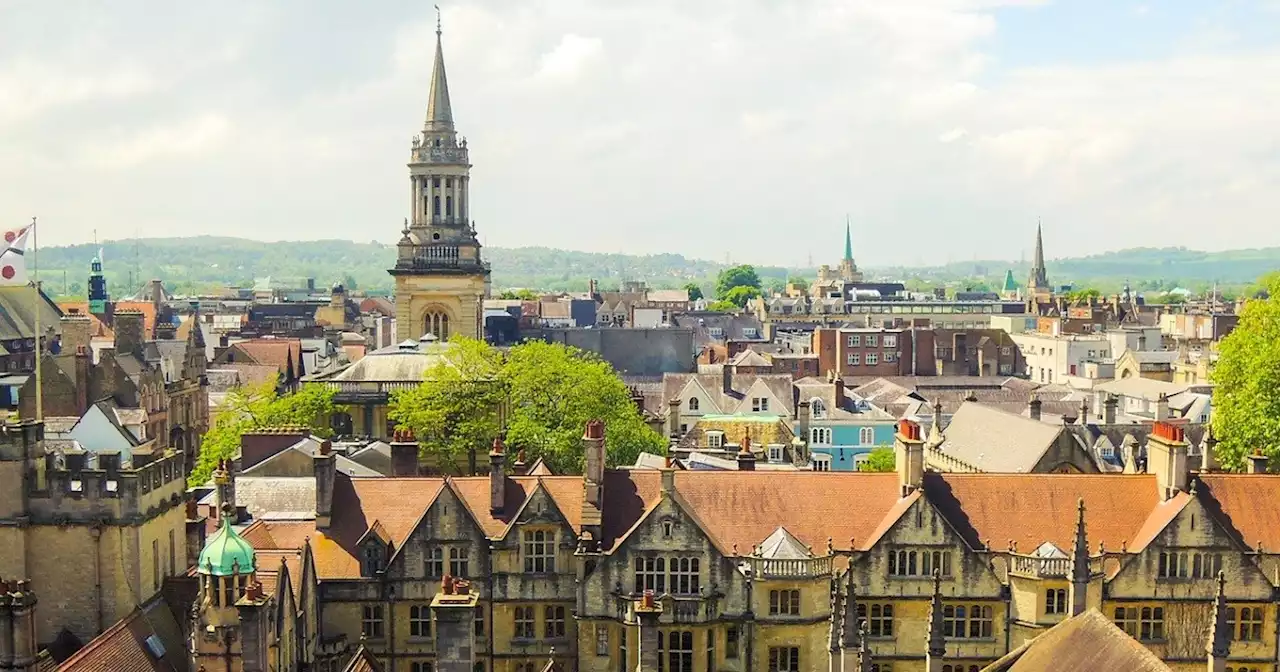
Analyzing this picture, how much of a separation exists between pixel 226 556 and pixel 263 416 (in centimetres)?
4766

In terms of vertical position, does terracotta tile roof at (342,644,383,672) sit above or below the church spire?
below

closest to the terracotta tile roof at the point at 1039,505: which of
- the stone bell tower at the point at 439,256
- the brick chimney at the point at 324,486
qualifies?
the brick chimney at the point at 324,486

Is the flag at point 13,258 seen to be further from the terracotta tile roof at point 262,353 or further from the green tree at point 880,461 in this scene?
the terracotta tile roof at point 262,353

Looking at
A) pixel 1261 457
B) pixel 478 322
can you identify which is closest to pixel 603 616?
pixel 1261 457

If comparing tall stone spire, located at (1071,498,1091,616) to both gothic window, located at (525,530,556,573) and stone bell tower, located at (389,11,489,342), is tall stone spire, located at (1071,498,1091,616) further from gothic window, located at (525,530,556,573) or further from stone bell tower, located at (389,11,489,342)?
stone bell tower, located at (389,11,489,342)

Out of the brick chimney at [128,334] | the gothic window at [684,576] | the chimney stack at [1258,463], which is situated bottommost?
the gothic window at [684,576]

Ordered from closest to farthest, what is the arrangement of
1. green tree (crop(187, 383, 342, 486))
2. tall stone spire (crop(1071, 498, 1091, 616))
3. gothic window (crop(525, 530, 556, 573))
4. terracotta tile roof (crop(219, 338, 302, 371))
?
tall stone spire (crop(1071, 498, 1091, 616)), gothic window (crop(525, 530, 556, 573)), green tree (crop(187, 383, 342, 486)), terracotta tile roof (crop(219, 338, 302, 371))

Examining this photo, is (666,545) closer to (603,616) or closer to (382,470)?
(603,616)

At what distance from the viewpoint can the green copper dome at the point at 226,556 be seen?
3488cm

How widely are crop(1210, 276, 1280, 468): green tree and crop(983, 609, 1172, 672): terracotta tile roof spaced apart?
44028 millimetres

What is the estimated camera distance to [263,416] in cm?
8125

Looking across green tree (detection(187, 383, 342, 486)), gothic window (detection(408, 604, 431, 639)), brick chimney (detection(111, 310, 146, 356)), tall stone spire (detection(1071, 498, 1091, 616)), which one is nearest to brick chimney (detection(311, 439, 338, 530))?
gothic window (detection(408, 604, 431, 639))

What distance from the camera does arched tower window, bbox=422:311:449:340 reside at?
113125 mm

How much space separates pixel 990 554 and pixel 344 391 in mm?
50740
